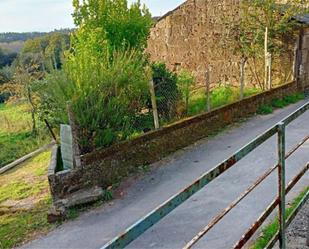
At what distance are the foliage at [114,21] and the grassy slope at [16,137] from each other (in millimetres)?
7308

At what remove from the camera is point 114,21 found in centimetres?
1190

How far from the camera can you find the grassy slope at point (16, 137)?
19.0m

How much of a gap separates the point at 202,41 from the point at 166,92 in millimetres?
7971

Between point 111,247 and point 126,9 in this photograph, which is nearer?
point 111,247

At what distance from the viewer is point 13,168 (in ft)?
46.4

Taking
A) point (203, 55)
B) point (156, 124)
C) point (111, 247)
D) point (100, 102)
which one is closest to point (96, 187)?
point (100, 102)

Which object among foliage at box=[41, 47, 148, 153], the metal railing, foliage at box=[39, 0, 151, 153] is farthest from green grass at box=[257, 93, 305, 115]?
the metal railing

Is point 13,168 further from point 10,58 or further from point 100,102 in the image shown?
point 10,58

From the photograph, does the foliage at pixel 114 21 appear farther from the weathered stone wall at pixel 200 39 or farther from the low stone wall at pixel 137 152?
the weathered stone wall at pixel 200 39

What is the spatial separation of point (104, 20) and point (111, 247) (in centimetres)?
1107

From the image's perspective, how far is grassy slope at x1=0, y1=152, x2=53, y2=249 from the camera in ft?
22.0

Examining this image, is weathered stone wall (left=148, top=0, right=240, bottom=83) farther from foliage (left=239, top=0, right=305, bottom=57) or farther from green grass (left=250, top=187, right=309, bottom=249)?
green grass (left=250, top=187, right=309, bottom=249)

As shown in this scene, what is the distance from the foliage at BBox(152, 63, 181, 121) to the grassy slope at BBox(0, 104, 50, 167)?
7909mm

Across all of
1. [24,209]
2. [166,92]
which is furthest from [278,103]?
[24,209]
